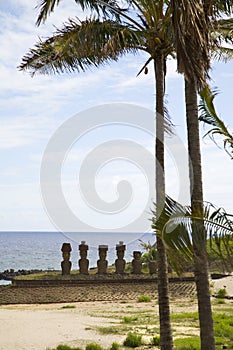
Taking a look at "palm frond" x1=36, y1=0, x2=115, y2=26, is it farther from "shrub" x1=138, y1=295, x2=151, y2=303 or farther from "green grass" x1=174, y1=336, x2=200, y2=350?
"shrub" x1=138, y1=295, x2=151, y2=303

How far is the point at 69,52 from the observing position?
11.5 meters

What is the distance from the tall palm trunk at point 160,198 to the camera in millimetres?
10969

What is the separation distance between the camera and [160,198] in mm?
10602

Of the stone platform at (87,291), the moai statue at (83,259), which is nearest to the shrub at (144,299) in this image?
the stone platform at (87,291)

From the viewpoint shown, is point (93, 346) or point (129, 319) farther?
point (129, 319)

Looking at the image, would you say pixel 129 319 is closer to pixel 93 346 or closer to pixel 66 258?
pixel 93 346

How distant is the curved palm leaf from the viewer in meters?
7.62

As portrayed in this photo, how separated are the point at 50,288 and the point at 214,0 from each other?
57.4ft

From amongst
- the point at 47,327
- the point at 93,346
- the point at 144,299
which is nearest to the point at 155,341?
the point at 93,346

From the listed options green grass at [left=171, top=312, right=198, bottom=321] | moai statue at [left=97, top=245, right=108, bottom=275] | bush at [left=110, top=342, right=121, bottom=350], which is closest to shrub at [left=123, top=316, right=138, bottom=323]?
green grass at [left=171, top=312, right=198, bottom=321]

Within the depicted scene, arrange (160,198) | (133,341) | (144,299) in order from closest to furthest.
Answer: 1. (160,198)
2. (133,341)
3. (144,299)

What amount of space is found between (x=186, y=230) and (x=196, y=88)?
2.69m

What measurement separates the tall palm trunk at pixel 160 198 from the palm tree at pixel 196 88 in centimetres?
184

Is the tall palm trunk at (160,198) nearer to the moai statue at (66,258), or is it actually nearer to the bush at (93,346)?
the bush at (93,346)
